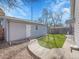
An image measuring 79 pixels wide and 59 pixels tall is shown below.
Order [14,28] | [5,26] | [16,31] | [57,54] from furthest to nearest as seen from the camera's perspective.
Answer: [16,31], [14,28], [5,26], [57,54]

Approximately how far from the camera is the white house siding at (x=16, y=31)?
681 cm

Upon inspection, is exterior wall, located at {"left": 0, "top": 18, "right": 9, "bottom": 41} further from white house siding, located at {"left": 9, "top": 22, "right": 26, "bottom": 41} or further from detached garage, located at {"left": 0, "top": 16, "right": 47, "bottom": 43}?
white house siding, located at {"left": 9, "top": 22, "right": 26, "bottom": 41}

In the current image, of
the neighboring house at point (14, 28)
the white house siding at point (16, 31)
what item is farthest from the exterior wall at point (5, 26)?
the white house siding at point (16, 31)

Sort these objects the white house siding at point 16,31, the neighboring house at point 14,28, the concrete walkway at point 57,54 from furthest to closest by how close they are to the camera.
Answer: the white house siding at point 16,31 → the neighboring house at point 14,28 → the concrete walkway at point 57,54

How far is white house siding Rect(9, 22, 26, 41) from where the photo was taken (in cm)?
681

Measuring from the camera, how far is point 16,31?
23.5ft

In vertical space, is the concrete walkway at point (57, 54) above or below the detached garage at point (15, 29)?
below

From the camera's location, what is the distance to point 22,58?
452 cm

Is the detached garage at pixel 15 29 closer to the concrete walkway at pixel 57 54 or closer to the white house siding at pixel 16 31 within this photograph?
the white house siding at pixel 16 31

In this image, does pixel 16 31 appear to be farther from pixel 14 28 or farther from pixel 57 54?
pixel 57 54

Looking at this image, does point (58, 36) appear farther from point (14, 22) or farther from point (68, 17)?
point (14, 22)

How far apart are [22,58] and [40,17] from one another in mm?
3150

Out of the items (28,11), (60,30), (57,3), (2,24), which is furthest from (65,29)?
(2,24)

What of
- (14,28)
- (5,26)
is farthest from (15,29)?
(5,26)
